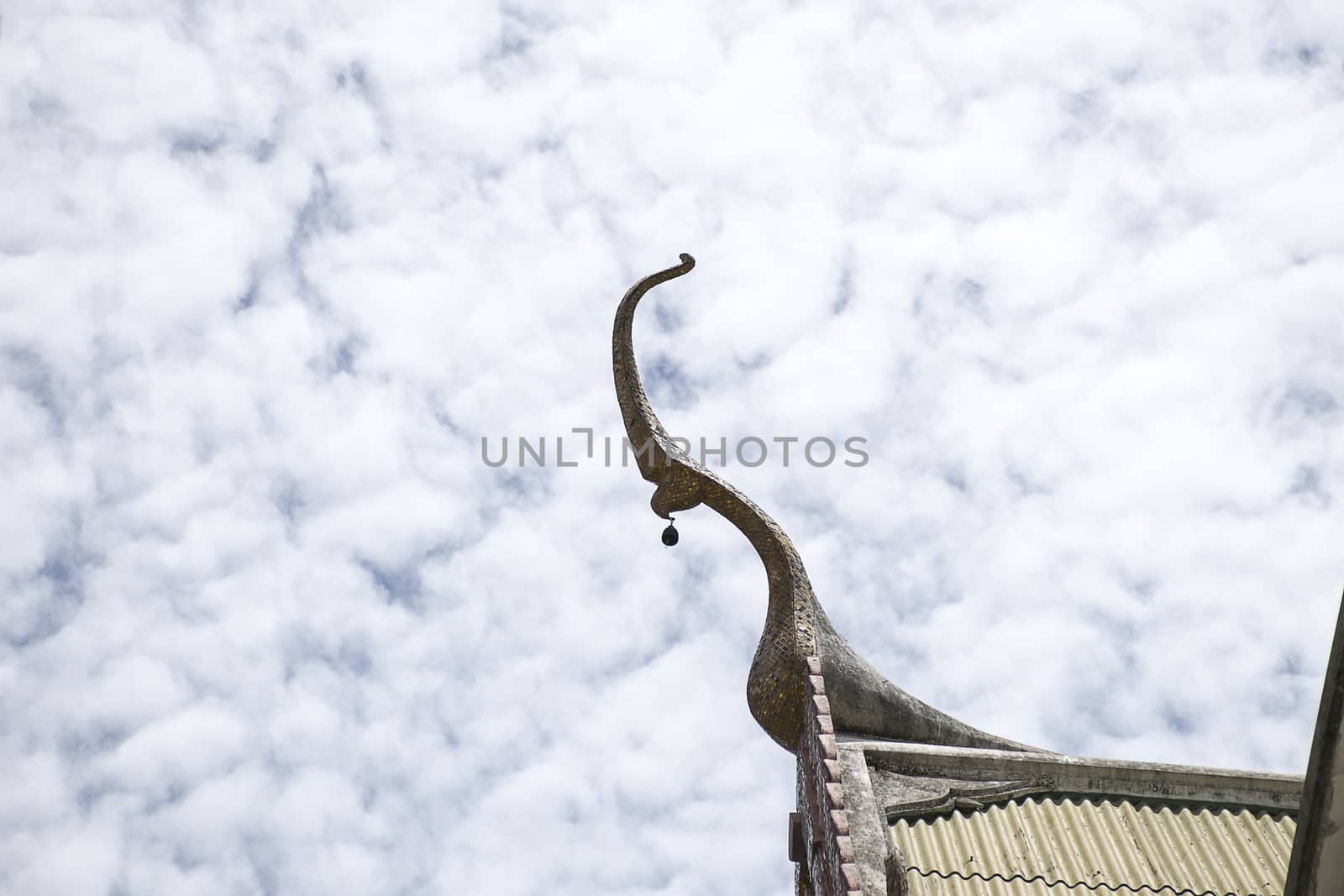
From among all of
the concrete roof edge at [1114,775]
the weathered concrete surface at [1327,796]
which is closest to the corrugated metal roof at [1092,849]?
the concrete roof edge at [1114,775]

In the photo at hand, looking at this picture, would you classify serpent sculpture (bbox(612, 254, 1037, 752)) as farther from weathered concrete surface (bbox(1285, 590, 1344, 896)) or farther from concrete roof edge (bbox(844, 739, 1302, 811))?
weathered concrete surface (bbox(1285, 590, 1344, 896))

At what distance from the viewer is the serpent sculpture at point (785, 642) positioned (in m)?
9.62

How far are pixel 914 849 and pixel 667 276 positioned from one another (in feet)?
18.5

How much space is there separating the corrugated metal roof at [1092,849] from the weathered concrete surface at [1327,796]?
4.07 m

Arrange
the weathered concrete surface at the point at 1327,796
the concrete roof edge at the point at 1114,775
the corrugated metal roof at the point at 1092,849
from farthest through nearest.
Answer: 1. the concrete roof edge at the point at 1114,775
2. the corrugated metal roof at the point at 1092,849
3. the weathered concrete surface at the point at 1327,796

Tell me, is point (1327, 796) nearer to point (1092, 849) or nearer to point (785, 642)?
point (1092, 849)

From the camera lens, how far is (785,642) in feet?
32.0

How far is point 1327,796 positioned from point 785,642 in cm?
578

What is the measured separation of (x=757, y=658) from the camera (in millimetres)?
9922

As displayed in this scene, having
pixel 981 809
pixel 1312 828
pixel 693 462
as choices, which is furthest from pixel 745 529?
pixel 1312 828

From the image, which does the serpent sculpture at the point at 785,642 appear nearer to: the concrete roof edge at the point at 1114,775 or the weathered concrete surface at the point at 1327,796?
the concrete roof edge at the point at 1114,775

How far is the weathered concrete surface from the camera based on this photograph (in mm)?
4086

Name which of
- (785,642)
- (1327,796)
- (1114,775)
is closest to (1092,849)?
(1114,775)

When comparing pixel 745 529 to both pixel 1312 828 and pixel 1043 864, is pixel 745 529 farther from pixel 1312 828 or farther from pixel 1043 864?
pixel 1312 828
